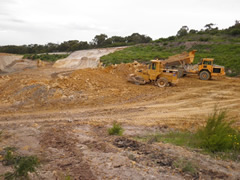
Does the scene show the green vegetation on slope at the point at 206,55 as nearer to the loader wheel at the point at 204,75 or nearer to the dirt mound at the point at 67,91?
the loader wheel at the point at 204,75

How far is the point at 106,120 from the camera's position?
30.6 feet

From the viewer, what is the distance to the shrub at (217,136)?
18.2 feet

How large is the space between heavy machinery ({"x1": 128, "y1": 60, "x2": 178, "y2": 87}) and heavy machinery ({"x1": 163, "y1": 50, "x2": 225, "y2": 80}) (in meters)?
2.92

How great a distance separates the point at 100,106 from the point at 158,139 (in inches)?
240

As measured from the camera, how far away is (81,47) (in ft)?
203

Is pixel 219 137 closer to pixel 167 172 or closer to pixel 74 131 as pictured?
pixel 167 172

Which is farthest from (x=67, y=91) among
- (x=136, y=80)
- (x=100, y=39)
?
(x=100, y=39)

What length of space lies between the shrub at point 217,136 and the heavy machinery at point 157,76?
970 centimetres

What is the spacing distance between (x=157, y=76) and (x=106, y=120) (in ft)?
25.2

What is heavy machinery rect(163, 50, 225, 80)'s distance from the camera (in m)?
18.0

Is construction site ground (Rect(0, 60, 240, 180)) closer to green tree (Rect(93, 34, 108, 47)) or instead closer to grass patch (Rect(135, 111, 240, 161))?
grass patch (Rect(135, 111, 240, 161))

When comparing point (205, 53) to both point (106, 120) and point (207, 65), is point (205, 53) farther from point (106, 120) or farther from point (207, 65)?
point (106, 120)

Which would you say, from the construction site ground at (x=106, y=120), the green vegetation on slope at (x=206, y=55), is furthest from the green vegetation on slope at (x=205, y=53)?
the construction site ground at (x=106, y=120)

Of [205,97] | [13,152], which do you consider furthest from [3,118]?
[205,97]
